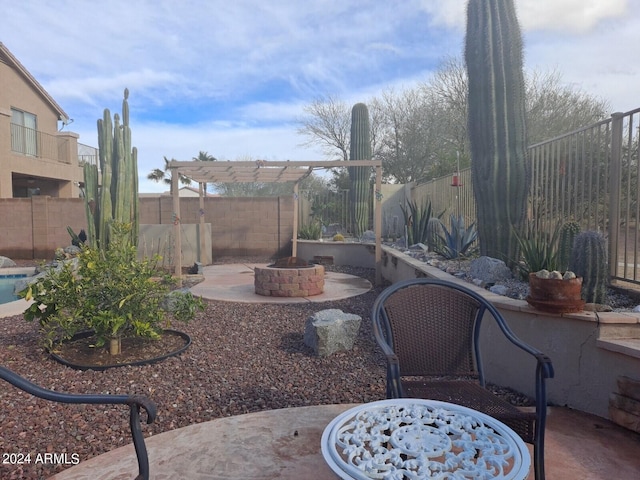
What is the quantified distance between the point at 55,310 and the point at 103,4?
5.04m

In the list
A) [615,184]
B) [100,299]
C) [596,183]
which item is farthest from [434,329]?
[100,299]

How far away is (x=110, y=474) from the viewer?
194 centimetres

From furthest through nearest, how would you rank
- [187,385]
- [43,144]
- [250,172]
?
[43,144]
[250,172]
[187,385]

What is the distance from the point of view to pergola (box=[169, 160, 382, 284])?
7.98 meters

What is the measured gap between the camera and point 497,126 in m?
4.88

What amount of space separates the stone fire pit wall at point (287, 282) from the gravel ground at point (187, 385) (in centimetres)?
174

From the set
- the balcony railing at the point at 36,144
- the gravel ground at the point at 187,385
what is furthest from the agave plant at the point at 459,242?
the balcony railing at the point at 36,144

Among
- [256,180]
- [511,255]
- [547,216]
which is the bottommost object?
[511,255]

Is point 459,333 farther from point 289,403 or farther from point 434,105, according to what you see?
point 434,105

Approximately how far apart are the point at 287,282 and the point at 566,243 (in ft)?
12.6

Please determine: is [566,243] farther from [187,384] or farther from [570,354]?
[187,384]

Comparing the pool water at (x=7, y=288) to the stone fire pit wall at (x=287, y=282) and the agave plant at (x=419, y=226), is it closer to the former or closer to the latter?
the stone fire pit wall at (x=287, y=282)

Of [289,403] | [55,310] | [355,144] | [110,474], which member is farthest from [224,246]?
[110,474]

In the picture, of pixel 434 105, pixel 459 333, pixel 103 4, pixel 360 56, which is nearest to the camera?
pixel 459 333
